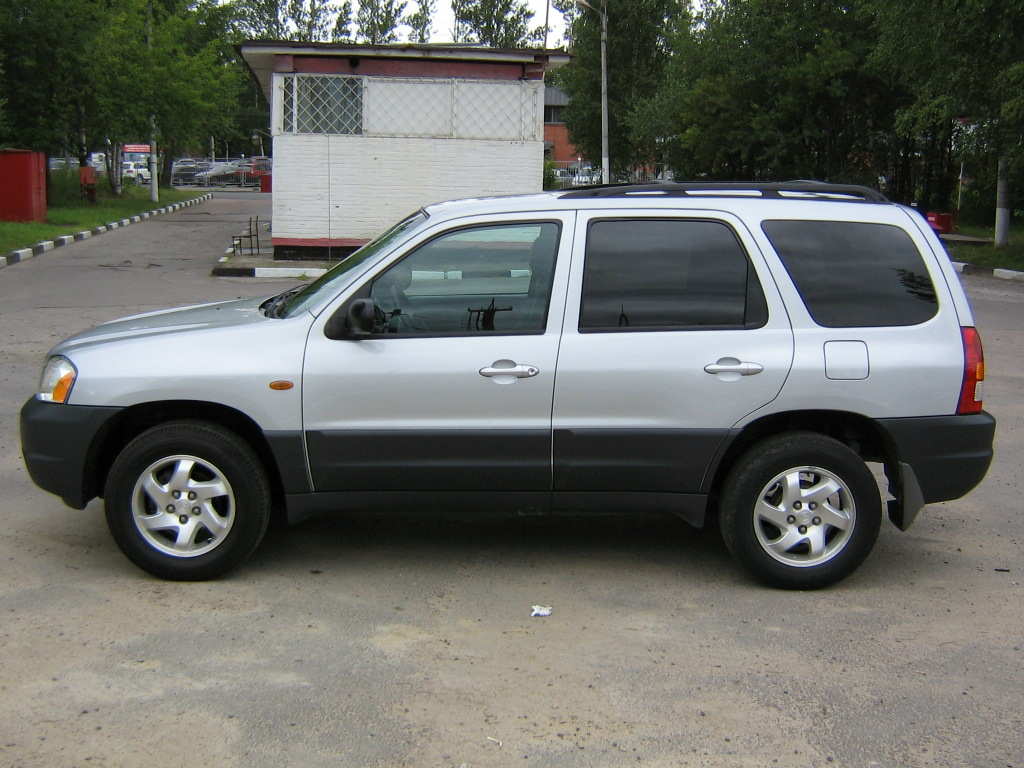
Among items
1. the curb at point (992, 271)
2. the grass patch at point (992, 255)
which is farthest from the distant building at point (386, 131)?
the grass patch at point (992, 255)

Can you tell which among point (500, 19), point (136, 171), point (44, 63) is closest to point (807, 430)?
point (44, 63)

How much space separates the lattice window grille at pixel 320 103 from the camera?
20156 mm

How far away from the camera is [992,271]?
67.6ft

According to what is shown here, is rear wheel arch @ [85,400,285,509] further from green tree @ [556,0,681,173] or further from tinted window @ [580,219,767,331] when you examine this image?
green tree @ [556,0,681,173]

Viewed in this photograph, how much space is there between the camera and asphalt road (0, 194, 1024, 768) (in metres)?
3.50

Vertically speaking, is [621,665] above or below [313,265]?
below

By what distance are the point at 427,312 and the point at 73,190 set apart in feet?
120

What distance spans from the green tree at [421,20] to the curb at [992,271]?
203 ft

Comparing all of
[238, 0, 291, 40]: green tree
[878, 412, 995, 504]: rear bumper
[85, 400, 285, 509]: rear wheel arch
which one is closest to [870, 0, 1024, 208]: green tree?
[878, 412, 995, 504]: rear bumper

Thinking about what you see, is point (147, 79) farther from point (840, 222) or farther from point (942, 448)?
point (942, 448)

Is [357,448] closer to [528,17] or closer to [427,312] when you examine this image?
[427,312]

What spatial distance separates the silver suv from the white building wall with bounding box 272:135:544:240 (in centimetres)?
1582

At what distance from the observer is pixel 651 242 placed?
487 cm

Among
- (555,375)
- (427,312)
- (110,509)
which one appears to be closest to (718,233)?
(555,375)
